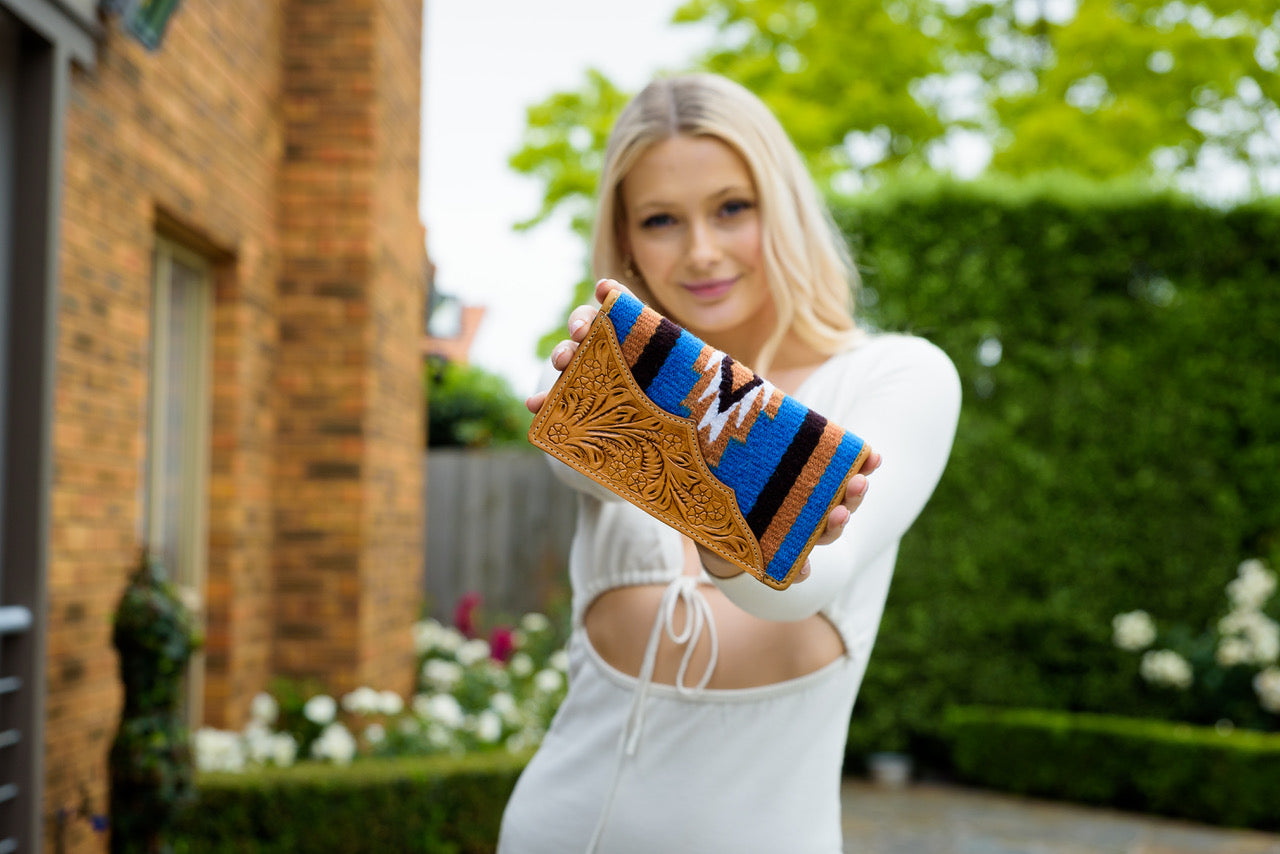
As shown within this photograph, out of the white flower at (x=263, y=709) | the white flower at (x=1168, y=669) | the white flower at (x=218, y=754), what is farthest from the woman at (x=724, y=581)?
the white flower at (x=1168, y=669)

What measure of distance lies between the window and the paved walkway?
11.2ft

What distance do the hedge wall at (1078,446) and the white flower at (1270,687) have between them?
2.77ft

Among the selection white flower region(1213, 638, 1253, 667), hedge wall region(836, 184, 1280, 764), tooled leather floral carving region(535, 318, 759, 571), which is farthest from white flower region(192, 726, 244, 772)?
white flower region(1213, 638, 1253, 667)

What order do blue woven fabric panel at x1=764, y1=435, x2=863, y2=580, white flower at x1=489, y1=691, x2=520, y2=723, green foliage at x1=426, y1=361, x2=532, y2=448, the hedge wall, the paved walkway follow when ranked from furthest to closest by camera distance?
green foliage at x1=426, y1=361, x2=532, y2=448 → the hedge wall → the paved walkway → white flower at x1=489, y1=691, x2=520, y2=723 → blue woven fabric panel at x1=764, y1=435, x2=863, y2=580

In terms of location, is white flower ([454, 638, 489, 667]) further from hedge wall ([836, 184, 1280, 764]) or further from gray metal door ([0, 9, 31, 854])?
gray metal door ([0, 9, 31, 854])

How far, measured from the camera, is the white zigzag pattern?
44.0 inches

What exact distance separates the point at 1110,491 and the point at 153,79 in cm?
598

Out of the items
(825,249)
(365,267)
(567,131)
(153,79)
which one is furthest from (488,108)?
(825,249)

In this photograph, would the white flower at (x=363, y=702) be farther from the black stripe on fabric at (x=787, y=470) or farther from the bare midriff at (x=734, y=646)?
the black stripe on fabric at (x=787, y=470)

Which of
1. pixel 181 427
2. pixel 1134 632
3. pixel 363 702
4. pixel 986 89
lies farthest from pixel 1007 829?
pixel 986 89

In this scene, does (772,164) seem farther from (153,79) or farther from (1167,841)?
(1167,841)

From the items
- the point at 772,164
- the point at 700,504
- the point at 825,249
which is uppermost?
the point at 772,164

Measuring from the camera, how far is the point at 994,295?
7.32 metres

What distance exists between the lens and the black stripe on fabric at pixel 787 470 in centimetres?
109
